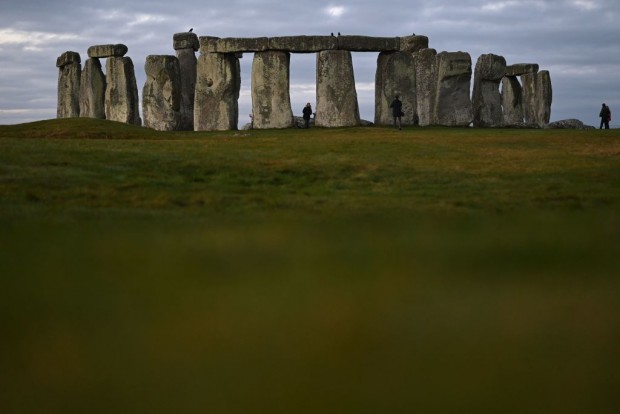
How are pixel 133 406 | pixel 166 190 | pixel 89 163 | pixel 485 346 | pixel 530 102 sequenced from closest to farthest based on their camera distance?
1. pixel 133 406
2. pixel 485 346
3. pixel 166 190
4. pixel 89 163
5. pixel 530 102

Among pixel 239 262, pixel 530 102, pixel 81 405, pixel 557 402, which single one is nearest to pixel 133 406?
pixel 81 405

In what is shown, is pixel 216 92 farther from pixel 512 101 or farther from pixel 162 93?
pixel 512 101

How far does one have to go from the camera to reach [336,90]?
32188 millimetres

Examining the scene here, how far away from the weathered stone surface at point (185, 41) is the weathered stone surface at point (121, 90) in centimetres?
175

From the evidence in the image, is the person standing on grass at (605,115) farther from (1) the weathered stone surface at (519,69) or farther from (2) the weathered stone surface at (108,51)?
(2) the weathered stone surface at (108,51)

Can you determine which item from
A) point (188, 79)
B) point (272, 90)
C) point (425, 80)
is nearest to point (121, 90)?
point (188, 79)

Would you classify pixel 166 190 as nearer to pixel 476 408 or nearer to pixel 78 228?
pixel 78 228

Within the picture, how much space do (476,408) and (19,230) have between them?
635 cm

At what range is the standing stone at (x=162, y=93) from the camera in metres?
34.3

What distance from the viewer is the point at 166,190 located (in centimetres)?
1364

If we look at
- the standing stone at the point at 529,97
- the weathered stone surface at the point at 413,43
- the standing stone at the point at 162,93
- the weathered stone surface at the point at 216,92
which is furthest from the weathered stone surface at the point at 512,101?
the standing stone at the point at 162,93

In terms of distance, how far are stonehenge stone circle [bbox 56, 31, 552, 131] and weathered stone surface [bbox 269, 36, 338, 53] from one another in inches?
1.2

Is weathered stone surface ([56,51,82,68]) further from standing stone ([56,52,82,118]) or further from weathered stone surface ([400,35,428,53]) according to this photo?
weathered stone surface ([400,35,428,53])

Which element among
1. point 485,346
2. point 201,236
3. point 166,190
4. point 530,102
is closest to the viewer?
point 485,346
